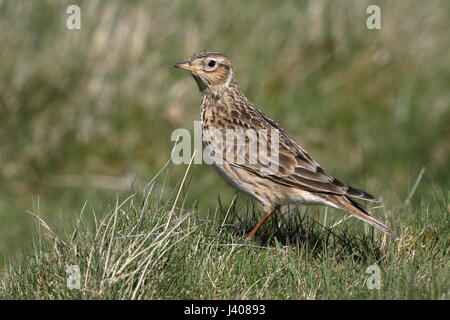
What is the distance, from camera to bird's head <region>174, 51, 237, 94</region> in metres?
6.68

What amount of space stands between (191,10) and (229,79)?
12.6ft

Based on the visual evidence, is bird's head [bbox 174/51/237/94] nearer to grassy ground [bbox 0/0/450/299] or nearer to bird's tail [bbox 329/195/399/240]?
grassy ground [bbox 0/0/450/299]

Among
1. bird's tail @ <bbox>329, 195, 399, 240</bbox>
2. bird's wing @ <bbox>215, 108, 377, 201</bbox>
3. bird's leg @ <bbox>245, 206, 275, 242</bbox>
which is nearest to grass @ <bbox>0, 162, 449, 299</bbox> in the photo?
bird's leg @ <bbox>245, 206, 275, 242</bbox>

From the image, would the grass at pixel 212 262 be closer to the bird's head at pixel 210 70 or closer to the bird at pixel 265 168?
the bird at pixel 265 168

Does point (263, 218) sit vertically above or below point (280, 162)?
below

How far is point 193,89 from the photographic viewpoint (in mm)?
9781

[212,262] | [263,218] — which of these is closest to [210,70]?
[263,218]

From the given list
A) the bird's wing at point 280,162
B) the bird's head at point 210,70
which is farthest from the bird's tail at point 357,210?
the bird's head at point 210,70

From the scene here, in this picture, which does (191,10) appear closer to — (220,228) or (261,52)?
(261,52)

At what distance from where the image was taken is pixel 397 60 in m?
10.4

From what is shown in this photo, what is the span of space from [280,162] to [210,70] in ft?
4.40

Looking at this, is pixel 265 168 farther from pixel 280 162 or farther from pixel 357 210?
pixel 357 210

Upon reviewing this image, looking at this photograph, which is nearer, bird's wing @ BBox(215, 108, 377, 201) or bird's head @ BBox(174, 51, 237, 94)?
bird's wing @ BBox(215, 108, 377, 201)
